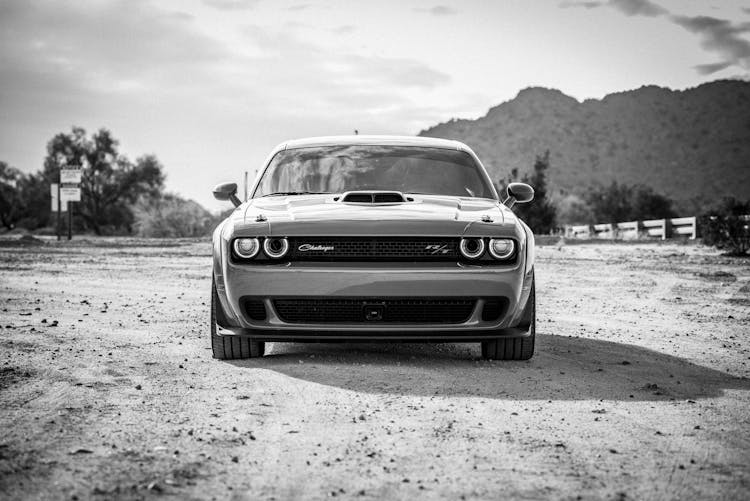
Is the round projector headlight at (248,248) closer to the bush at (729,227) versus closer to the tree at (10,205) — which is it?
the bush at (729,227)

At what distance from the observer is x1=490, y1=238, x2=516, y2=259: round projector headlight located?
6125mm

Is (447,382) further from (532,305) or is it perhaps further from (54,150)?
(54,150)

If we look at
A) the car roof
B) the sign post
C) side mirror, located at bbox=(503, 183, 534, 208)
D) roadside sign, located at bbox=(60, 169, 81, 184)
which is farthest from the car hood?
roadside sign, located at bbox=(60, 169, 81, 184)

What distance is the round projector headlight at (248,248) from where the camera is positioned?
6113 mm

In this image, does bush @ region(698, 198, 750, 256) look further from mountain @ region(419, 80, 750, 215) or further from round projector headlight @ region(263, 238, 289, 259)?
mountain @ region(419, 80, 750, 215)

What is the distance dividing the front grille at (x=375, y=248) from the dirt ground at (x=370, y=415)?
0.77 meters

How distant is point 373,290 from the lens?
5973 millimetres

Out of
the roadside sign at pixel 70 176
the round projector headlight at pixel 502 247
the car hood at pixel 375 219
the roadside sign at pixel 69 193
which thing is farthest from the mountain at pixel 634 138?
the round projector headlight at pixel 502 247

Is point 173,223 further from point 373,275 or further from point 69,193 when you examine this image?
point 373,275

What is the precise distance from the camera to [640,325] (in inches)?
380

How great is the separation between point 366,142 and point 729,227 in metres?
17.6

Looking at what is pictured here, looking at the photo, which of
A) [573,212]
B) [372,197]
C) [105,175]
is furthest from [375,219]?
[573,212]

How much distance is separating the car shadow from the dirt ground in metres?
0.03

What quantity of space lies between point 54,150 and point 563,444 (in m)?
67.5
